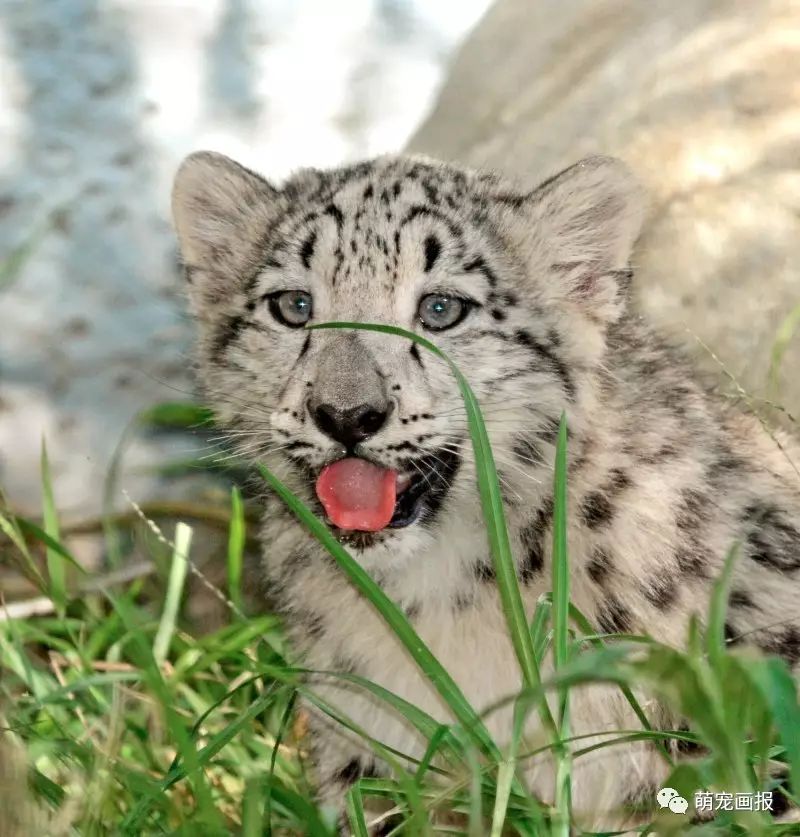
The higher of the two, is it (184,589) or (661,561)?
(661,561)

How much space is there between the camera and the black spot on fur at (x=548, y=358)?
2910mm

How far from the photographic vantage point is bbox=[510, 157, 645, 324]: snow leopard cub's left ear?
302 centimetres

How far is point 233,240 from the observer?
133 inches

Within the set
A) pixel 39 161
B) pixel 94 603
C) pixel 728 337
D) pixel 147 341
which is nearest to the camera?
pixel 728 337

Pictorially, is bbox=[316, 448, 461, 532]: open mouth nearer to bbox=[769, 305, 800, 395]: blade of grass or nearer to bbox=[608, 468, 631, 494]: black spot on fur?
bbox=[608, 468, 631, 494]: black spot on fur

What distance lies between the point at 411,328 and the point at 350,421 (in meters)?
0.35

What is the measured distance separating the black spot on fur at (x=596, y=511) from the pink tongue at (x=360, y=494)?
19.6 inches

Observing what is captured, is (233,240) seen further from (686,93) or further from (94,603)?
(686,93)

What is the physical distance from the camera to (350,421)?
262 centimetres

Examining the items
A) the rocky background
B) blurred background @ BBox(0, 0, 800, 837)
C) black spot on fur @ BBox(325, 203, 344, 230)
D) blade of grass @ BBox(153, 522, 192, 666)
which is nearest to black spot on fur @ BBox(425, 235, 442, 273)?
black spot on fur @ BBox(325, 203, 344, 230)

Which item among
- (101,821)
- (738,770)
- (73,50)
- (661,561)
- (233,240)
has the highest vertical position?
(73,50)

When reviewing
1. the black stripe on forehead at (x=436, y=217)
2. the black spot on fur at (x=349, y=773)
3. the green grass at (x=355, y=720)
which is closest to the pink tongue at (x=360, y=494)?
the green grass at (x=355, y=720)

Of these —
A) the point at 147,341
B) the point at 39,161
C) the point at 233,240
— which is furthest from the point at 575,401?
the point at 39,161

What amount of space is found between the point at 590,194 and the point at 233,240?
102 cm
